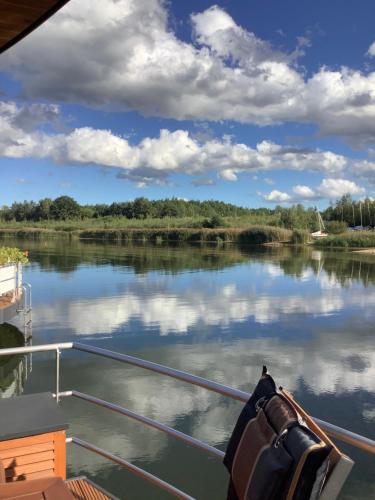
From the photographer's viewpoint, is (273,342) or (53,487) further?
(273,342)

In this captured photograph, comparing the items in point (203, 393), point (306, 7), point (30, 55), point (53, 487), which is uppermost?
point (306, 7)

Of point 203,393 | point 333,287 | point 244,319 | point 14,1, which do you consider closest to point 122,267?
point 333,287

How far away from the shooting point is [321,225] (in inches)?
1743

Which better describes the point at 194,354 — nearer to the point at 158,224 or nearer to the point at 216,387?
the point at 216,387

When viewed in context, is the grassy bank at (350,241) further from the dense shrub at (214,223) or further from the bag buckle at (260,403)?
the bag buckle at (260,403)

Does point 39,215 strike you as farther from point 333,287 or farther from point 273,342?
point 273,342

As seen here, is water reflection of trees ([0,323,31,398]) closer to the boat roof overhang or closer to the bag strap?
the boat roof overhang

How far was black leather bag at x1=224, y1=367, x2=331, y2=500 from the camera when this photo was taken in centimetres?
95

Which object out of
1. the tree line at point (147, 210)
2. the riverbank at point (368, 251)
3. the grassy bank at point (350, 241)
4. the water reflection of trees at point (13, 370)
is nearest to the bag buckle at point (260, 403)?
the water reflection of trees at point (13, 370)

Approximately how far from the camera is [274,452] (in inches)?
40.7

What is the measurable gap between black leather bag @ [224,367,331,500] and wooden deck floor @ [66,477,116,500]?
744 mm

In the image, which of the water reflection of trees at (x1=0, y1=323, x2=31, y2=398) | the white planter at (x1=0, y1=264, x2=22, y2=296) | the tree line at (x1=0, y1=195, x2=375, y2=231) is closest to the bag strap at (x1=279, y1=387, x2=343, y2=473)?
the water reflection of trees at (x1=0, y1=323, x2=31, y2=398)

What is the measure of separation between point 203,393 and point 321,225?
40139 mm

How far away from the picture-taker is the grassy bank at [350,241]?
34.6m
